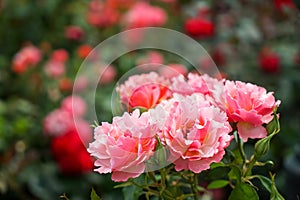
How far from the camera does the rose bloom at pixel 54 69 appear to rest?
2393 mm

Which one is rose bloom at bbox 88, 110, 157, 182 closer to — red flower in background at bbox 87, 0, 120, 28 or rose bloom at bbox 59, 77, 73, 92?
rose bloom at bbox 59, 77, 73, 92

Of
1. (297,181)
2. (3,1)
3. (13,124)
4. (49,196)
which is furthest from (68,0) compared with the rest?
(297,181)

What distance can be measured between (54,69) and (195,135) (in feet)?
5.63

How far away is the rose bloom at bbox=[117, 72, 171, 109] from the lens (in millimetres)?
876

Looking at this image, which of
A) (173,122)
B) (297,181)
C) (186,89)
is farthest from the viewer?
(297,181)

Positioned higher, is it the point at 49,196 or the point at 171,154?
the point at 49,196

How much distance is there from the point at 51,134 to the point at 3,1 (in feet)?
2.97

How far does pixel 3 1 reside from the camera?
2807 mm

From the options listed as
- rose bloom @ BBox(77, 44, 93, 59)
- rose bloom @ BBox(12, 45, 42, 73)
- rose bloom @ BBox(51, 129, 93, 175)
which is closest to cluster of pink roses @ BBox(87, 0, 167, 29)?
rose bloom @ BBox(77, 44, 93, 59)

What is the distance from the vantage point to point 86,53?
2.40m

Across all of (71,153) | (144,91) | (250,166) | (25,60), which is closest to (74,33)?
(25,60)

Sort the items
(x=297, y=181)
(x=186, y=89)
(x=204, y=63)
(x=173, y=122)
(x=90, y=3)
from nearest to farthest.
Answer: (x=173, y=122) → (x=186, y=89) → (x=297, y=181) → (x=204, y=63) → (x=90, y=3)

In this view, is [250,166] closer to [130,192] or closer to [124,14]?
[130,192]

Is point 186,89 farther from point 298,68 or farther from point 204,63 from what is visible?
point 298,68
